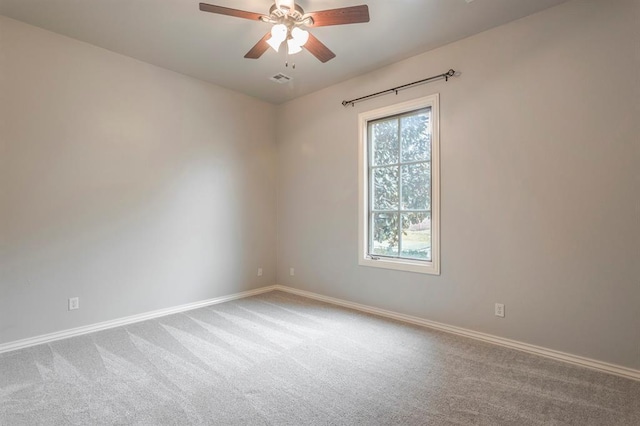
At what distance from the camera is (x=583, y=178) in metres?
2.54

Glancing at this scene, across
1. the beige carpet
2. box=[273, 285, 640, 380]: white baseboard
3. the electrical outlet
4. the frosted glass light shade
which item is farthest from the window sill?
the electrical outlet

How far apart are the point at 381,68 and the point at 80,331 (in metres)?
4.30

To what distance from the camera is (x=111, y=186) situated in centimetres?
340

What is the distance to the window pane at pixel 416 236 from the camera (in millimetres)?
3504

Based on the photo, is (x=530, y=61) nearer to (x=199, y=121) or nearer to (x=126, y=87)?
(x=199, y=121)

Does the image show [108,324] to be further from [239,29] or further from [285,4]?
[285,4]

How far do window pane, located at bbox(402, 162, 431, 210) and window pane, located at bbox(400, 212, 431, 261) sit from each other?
107 millimetres

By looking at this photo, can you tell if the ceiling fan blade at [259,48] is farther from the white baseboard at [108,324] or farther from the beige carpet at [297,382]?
the white baseboard at [108,324]

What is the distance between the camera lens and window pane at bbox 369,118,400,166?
149 inches

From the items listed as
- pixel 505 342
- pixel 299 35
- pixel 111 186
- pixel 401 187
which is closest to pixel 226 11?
pixel 299 35

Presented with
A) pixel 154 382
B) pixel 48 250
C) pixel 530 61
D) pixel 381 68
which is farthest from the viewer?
pixel 381 68

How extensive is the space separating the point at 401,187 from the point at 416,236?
1.96ft

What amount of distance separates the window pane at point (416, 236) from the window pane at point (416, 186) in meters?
0.11

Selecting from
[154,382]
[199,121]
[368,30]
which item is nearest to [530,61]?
[368,30]
